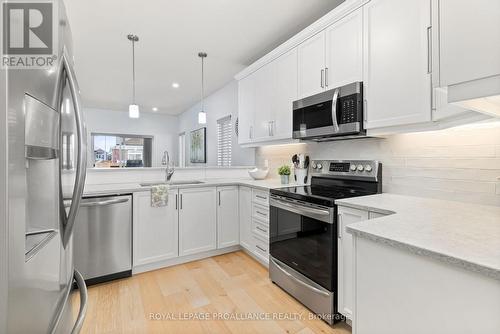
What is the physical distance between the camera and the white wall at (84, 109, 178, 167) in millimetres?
6023

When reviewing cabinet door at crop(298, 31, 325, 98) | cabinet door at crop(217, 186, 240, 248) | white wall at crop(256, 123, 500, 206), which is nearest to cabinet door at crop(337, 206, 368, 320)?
white wall at crop(256, 123, 500, 206)

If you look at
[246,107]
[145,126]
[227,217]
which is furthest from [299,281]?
[145,126]

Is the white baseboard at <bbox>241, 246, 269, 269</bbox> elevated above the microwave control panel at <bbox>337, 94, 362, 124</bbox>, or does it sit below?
below

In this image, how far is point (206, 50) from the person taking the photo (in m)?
3.05

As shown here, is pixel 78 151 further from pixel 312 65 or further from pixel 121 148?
pixel 121 148

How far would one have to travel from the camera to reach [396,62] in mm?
1617

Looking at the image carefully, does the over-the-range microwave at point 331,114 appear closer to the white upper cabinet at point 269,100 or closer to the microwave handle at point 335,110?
the microwave handle at point 335,110

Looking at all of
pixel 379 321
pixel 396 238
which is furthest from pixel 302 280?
pixel 396 238

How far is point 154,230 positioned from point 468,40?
2.71 meters

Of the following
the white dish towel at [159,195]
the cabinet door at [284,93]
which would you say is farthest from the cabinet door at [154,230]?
the cabinet door at [284,93]

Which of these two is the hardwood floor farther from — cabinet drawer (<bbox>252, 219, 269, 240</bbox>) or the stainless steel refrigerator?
the stainless steel refrigerator

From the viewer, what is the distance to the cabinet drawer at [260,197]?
2.50 meters

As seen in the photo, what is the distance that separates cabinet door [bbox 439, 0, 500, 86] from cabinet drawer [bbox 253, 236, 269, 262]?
207 cm

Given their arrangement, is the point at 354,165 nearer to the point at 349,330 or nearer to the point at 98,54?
the point at 349,330
